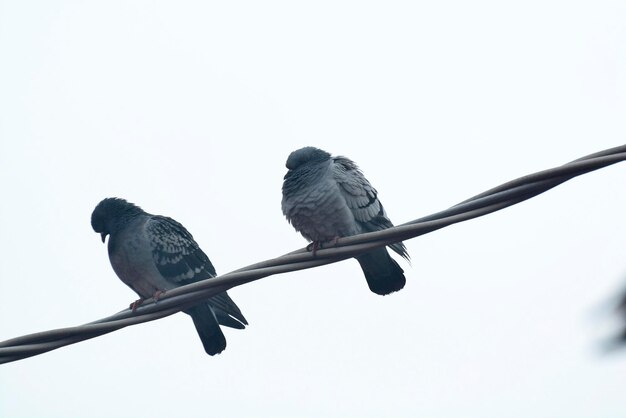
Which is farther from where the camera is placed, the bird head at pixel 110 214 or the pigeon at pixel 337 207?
the bird head at pixel 110 214

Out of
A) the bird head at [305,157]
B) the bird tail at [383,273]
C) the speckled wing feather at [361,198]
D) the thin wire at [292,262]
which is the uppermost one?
the bird head at [305,157]

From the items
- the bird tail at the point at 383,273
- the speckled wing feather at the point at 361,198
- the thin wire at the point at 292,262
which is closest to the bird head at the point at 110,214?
the speckled wing feather at the point at 361,198

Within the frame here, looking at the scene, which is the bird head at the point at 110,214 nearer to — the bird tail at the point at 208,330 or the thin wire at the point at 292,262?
the bird tail at the point at 208,330

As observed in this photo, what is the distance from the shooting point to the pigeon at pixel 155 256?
241 inches

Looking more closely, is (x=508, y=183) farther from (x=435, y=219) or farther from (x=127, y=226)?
(x=127, y=226)

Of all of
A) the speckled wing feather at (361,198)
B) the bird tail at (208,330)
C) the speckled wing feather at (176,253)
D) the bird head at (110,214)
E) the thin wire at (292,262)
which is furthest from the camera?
the bird head at (110,214)

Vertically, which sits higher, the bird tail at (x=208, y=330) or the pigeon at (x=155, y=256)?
the pigeon at (x=155, y=256)

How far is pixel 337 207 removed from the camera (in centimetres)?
551

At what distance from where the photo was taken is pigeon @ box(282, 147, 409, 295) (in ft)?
18.1

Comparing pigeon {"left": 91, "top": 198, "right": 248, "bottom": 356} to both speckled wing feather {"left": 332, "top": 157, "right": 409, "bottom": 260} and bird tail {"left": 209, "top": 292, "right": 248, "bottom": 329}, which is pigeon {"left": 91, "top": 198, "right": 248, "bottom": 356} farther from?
speckled wing feather {"left": 332, "top": 157, "right": 409, "bottom": 260}

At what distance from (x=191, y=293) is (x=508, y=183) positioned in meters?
1.44

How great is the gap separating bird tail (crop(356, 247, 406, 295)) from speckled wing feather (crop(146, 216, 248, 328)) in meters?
1.58

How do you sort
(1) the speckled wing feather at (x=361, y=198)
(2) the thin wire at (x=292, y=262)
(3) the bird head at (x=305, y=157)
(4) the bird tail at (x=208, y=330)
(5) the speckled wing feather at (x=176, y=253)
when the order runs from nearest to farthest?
(2) the thin wire at (x=292, y=262) → (1) the speckled wing feather at (x=361, y=198) → (3) the bird head at (x=305, y=157) → (4) the bird tail at (x=208, y=330) → (5) the speckled wing feather at (x=176, y=253)

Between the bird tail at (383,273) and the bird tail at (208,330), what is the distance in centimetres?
126
